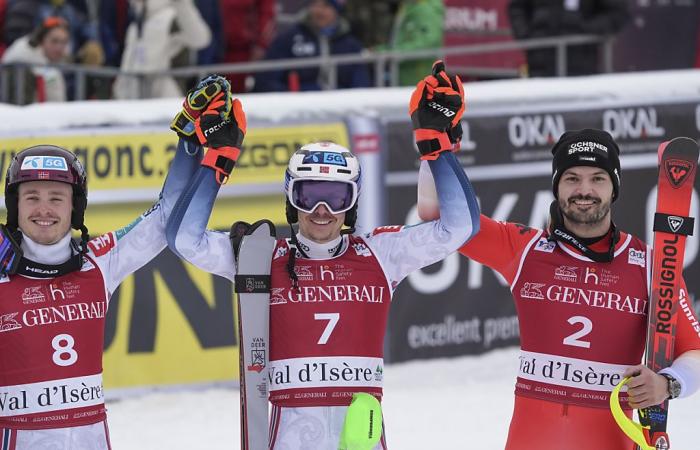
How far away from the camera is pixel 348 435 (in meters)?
5.45

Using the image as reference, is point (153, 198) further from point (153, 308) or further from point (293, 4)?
point (293, 4)

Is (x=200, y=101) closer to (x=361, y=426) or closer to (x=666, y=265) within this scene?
(x=361, y=426)

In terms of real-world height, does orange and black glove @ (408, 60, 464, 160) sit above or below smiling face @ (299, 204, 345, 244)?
above

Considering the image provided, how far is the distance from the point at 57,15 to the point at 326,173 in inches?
257

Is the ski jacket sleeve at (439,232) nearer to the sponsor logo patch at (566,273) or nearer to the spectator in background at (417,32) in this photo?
the sponsor logo patch at (566,273)

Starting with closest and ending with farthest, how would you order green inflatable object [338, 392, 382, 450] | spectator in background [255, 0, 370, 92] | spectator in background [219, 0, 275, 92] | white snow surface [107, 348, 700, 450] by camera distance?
green inflatable object [338, 392, 382, 450] → white snow surface [107, 348, 700, 450] → spectator in background [255, 0, 370, 92] → spectator in background [219, 0, 275, 92]

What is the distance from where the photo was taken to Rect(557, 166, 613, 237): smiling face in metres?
5.92

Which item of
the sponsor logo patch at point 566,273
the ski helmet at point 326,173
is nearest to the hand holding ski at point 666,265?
the sponsor logo patch at point 566,273

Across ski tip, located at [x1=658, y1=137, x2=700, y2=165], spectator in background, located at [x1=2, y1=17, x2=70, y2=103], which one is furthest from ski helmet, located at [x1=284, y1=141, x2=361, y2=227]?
spectator in background, located at [x1=2, y1=17, x2=70, y2=103]

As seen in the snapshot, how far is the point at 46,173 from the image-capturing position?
18.6ft

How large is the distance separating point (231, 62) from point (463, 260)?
3.75 meters

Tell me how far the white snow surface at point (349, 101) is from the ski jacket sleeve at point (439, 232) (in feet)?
11.8

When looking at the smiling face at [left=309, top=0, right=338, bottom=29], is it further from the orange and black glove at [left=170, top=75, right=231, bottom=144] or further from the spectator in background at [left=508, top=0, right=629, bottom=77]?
the orange and black glove at [left=170, top=75, right=231, bottom=144]

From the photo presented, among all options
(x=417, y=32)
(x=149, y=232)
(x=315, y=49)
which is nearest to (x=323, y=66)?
(x=315, y=49)
